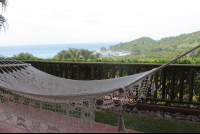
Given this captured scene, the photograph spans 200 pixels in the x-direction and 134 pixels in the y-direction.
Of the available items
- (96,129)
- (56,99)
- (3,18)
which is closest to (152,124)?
(96,129)

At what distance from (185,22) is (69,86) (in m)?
12.5

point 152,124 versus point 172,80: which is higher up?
point 172,80

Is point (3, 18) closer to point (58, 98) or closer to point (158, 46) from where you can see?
point (58, 98)

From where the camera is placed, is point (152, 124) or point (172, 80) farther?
point (172, 80)

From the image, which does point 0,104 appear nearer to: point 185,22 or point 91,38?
point 185,22

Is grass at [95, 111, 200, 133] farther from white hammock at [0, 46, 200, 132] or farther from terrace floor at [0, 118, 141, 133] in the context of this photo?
white hammock at [0, 46, 200, 132]

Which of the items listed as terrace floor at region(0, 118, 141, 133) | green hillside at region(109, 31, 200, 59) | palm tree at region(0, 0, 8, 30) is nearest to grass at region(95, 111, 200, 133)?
terrace floor at region(0, 118, 141, 133)

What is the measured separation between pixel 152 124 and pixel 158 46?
33.1ft

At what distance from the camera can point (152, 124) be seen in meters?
1.94

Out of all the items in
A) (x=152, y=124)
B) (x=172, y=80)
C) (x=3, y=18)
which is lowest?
(x=152, y=124)

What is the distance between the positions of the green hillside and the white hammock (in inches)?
292

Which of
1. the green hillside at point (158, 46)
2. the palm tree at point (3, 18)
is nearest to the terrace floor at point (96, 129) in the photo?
the palm tree at point (3, 18)

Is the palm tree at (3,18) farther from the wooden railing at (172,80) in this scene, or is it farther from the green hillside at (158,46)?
the green hillside at (158,46)

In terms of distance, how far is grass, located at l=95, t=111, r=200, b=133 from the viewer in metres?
1.79
